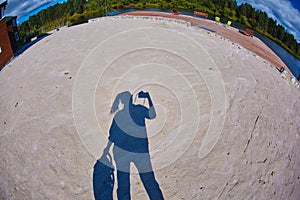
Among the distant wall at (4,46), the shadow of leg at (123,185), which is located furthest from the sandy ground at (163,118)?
the distant wall at (4,46)

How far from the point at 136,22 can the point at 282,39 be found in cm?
1028

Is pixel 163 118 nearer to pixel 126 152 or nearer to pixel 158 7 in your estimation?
pixel 126 152

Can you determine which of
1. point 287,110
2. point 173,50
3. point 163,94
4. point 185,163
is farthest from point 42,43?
point 287,110

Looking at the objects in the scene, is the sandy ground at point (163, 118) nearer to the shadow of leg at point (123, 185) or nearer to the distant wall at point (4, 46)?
the shadow of leg at point (123, 185)

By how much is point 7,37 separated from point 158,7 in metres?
13.9

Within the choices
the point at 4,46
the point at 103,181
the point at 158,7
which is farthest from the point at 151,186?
the point at 158,7

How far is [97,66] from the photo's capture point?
1051 centimetres

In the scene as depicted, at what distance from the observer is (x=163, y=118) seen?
800 centimetres

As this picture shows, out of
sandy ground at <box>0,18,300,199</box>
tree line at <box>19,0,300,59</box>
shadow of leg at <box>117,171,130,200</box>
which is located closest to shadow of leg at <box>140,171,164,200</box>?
sandy ground at <box>0,18,300,199</box>

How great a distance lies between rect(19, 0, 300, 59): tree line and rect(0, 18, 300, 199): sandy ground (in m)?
5.38

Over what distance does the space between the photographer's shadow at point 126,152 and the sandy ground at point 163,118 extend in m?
0.19

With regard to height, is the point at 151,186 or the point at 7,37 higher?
the point at 7,37

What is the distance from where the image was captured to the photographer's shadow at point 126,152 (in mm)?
6160

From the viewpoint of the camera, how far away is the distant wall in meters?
11.8
